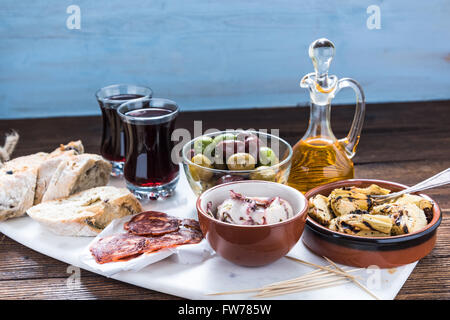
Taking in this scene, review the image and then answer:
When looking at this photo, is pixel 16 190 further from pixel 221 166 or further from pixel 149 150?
pixel 221 166

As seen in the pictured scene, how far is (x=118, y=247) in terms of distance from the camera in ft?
3.55

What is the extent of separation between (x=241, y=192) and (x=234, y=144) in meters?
0.16

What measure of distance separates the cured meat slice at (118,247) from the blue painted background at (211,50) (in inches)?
50.4

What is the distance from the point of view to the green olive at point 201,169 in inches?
47.4

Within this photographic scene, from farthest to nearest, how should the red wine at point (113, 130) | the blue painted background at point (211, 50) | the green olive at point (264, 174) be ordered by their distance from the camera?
the blue painted background at point (211, 50)
the red wine at point (113, 130)
the green olive at point (264, 174)

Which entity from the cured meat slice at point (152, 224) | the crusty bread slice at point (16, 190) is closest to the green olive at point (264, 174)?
the cured meat slice at point (152, 224)

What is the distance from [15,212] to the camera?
126 centimetres

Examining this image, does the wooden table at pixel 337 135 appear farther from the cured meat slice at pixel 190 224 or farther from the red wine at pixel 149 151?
the red wine at pixel 149 151

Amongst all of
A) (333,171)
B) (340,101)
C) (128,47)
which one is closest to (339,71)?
(340,101)

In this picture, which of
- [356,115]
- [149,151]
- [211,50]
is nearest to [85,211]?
[149,151]

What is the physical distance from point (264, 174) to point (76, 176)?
19.2 inches

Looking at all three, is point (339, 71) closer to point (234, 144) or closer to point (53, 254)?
point (234, 144)

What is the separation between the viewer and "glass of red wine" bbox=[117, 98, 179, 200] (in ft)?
4.33

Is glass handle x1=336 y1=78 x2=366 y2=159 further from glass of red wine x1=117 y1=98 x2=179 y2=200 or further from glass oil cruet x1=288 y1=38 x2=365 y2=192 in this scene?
glass of red wine x1=117 y1=98 x2=179 y2=200
